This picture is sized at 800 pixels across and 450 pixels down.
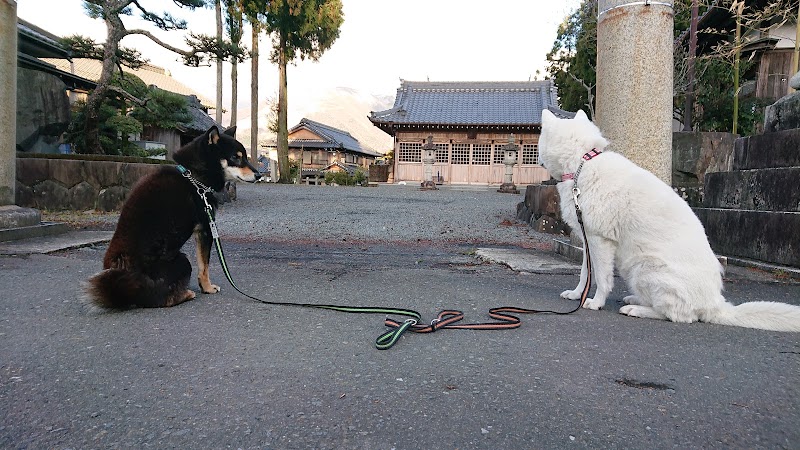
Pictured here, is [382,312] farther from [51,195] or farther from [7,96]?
[51,195]

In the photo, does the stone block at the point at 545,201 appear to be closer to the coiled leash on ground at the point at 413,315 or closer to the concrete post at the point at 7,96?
the coiled leash on ground at the point at 413,315

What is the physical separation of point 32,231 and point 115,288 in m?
4.09

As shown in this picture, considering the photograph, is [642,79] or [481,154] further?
[481,154]

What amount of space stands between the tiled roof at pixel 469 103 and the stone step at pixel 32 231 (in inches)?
901

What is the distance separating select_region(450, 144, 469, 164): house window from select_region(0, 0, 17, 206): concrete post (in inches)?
976

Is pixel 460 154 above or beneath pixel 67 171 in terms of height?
above

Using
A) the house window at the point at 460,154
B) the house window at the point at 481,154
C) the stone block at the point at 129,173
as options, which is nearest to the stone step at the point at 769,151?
the stone block at the point at 129,173

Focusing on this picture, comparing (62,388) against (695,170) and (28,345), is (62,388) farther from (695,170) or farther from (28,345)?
(695,170)

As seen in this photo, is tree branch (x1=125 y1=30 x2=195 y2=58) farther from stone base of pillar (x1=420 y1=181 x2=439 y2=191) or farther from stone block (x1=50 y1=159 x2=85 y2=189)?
stone base of pillar (x1=420 y1=181 x2=439 y2=191)

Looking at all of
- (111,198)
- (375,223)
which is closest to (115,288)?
(375,223)

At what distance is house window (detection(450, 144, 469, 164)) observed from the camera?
29.2 metres

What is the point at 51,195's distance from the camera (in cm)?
862

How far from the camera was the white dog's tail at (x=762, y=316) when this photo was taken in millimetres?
2695

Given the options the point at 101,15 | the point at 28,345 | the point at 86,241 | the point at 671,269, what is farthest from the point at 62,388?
the point at 101,15
